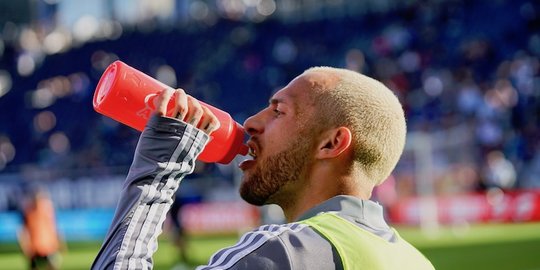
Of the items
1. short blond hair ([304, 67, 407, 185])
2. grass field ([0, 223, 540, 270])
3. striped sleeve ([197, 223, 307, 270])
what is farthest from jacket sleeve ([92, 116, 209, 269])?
grass field ([0, 223, 540, 270])

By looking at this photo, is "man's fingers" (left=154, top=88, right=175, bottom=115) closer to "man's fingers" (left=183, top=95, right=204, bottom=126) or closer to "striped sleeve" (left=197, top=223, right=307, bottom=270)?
"man's fingers" (left=183, top=95, right=204, bottom=126)

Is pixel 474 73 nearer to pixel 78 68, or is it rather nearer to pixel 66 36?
pixel 78 68

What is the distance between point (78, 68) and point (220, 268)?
109 ft

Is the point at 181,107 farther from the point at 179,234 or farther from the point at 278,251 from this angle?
the point at 179,234

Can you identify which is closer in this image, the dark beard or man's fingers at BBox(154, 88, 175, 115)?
man's fingers at BBox(154, 88, 175, 115)

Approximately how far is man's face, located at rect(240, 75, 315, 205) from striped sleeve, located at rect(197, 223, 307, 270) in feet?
1.04

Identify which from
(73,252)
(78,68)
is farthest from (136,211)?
(78,68)

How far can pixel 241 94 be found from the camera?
30531 mm

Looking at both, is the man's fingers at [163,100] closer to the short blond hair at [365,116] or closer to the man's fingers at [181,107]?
the man's fingers at [181,107]

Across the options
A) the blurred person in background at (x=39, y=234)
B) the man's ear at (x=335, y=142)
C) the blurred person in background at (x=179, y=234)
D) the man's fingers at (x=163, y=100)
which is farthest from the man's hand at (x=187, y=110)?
the blurred person in background at (x=179, y=234)

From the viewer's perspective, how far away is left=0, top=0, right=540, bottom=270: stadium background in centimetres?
2222

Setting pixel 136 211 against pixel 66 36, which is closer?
pixel 136 211

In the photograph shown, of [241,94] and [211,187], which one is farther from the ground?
[241,94]

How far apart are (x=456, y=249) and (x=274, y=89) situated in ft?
43.9
